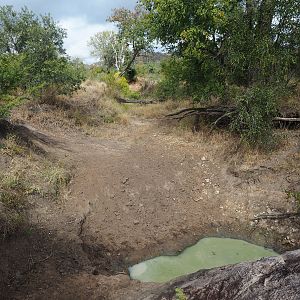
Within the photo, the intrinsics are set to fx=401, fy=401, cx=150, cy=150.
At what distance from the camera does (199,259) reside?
7.36 metres

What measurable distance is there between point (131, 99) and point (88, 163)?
26.7 feet

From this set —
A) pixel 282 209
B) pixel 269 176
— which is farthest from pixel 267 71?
pixel 282 209

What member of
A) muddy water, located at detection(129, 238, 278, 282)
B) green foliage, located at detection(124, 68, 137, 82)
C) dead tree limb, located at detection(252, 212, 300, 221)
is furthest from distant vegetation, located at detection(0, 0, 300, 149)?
green foliage, located at detection(124, 68, 137, 82)

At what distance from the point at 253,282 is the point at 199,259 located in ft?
11.0

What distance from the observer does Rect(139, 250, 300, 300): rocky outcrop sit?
3830mm

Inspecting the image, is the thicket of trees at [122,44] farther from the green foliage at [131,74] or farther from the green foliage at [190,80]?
the green foliage at [190,80]

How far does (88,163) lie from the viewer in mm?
9766

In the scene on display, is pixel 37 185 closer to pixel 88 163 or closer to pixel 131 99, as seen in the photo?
pixel 88 163

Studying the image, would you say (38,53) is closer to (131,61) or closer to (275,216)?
(275,216)

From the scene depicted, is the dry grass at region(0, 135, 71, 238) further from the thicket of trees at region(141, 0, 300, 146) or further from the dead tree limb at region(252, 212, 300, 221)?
the thicket of trees at region(141, 0, 300, 146)

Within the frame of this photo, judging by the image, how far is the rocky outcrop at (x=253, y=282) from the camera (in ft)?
12.6

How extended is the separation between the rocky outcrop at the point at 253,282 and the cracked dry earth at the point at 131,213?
1498mm

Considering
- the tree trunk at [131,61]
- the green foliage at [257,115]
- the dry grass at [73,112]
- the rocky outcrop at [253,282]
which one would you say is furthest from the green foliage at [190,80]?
the tree trunk at [131,61]

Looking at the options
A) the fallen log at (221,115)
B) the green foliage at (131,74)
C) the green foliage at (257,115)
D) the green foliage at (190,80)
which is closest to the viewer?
the green foliage at (257,115)
